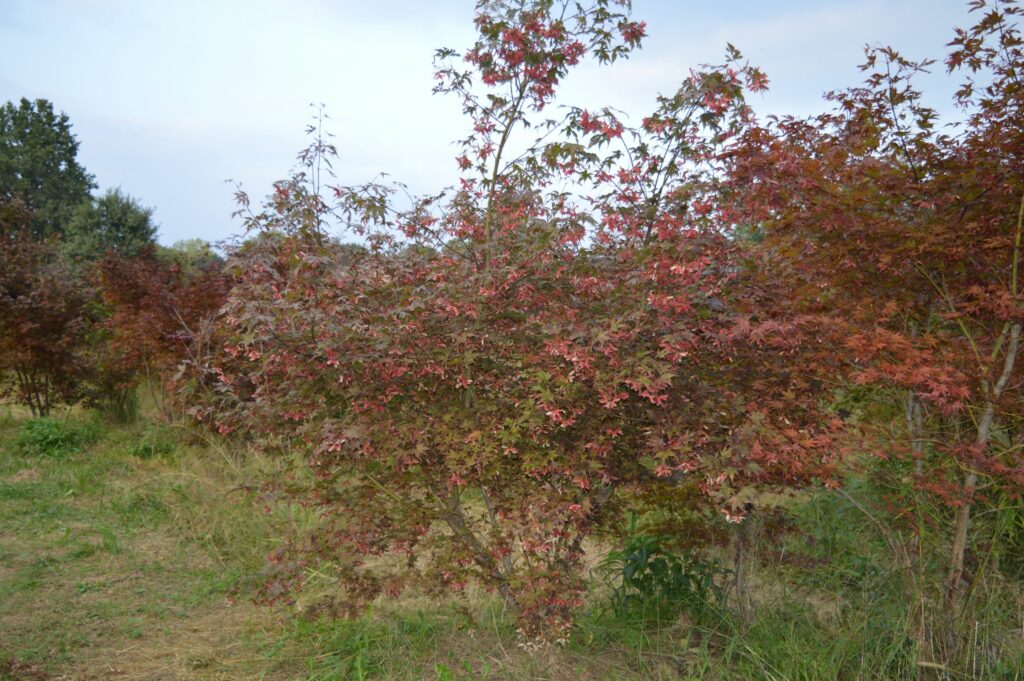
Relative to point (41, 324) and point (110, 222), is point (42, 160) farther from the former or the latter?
point (41, 324)

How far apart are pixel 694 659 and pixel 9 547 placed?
5229 mm

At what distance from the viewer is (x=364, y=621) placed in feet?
14.2

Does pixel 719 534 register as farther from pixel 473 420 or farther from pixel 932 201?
pixel 932 201

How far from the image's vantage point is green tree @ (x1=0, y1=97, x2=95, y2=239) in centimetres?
3294

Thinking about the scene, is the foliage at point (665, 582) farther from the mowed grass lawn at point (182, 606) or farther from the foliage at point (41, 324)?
the foliage at point (41, 324)

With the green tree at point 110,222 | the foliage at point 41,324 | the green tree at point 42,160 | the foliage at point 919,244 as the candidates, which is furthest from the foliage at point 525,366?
the green tree at point 42,160

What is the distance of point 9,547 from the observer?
19.4 ft

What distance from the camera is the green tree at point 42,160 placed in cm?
3294

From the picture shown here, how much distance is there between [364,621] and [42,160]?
36.4 meters

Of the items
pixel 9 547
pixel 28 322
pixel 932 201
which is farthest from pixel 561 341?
pixel 28 322

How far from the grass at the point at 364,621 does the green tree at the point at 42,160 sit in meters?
30.9

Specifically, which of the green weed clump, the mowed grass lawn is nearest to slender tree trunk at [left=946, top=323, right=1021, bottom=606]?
the mowed grass lawn

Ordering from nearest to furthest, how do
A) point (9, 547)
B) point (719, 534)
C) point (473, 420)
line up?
1. point (473, 420)
2. point (719, 534)
3. point (9, 547)

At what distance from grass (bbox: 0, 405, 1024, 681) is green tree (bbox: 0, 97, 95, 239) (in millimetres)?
30948
